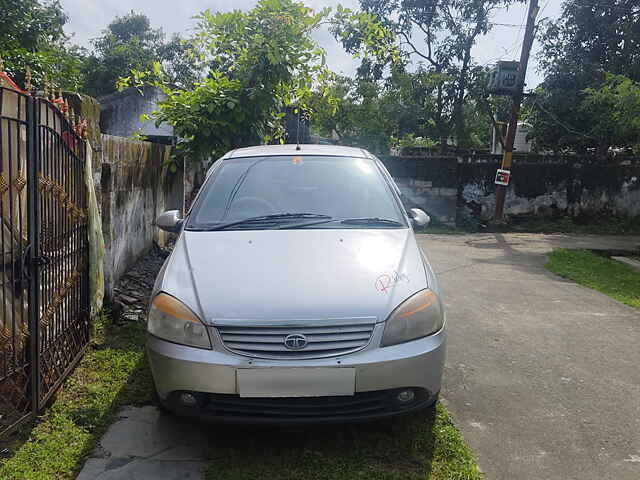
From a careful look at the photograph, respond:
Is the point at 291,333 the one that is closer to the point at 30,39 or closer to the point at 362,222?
the point at 362,222

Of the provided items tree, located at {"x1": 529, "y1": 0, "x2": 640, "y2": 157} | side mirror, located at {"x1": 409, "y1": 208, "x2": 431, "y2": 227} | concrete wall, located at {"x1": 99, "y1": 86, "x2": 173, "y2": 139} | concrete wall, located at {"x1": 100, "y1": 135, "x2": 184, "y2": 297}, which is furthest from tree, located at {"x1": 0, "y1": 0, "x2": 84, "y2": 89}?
tree, located at {"x1": 529, "y1": 0, "x2": 640, "y2": 157}

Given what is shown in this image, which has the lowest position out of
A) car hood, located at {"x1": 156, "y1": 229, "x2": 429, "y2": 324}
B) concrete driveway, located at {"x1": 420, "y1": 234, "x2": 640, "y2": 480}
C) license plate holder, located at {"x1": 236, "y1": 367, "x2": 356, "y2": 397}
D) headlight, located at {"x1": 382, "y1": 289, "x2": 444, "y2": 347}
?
concrete driveway, located at {"x1": 420, "y1": 234, "x2": 640, "y2": 480}

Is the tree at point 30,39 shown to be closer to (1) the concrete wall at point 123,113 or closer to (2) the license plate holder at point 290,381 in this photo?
(1) the concrete wall at point 123,113

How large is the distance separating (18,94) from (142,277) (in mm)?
3497

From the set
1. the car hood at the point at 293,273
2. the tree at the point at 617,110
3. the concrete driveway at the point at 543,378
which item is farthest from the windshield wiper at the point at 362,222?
the tree at the point at 617,110

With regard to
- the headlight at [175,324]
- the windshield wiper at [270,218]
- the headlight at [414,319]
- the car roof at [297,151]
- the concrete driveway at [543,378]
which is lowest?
the concrete driveway at [543,378]

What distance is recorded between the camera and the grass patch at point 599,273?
24.0 ft

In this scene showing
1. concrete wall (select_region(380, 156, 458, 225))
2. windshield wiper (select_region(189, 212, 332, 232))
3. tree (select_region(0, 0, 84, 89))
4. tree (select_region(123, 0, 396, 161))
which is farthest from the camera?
concrete wall (select_region(380, 156, 458, 225))

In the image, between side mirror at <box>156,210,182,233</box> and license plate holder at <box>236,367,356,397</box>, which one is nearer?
license plate holder at <box>236,367,356,397</box>

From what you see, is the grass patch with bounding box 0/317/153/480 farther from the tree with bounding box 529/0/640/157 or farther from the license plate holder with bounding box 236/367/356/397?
the tree with bounding box 529/0/640/157

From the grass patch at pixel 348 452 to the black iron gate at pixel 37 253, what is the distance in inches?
42.2

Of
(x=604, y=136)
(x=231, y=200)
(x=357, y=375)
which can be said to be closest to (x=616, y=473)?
(x=357, y=375)

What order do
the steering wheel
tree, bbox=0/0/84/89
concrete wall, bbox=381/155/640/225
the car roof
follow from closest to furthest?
the steering wheel < the car roof < tree, bbox=0/0/84/89 < concrete wall, bbox=381/155/640/225

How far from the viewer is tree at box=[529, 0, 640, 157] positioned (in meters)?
15.6
